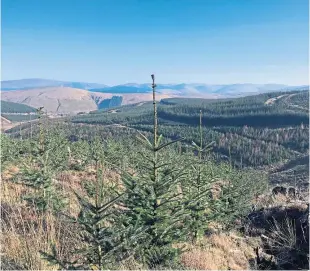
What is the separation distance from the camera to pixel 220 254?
6773mm

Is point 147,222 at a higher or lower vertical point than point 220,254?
higher

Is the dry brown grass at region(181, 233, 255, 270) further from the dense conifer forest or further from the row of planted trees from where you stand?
the row of planted trees

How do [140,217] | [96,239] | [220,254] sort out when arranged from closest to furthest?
1. [96,239]
2. [140,217]
3. [220,254]

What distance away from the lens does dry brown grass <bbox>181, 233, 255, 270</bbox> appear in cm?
559

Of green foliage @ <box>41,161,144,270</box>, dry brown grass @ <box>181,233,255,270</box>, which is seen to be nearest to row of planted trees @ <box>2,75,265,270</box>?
green foliage @ <box>41,161,144,270</box>

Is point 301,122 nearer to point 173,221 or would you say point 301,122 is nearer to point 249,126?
point 249,126

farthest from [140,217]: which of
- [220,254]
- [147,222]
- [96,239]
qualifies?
[220,254]

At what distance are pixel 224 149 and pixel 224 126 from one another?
4962 centimetres

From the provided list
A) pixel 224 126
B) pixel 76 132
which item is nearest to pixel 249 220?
pixel 76 132

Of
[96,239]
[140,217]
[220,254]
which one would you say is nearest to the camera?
[96,239]

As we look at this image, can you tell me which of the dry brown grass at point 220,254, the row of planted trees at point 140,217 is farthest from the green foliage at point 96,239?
the dry brown grass at point 220,254

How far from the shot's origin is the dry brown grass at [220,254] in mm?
5594

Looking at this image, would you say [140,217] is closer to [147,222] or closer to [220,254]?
[147,222]

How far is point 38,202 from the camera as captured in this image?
9102 millimetres
